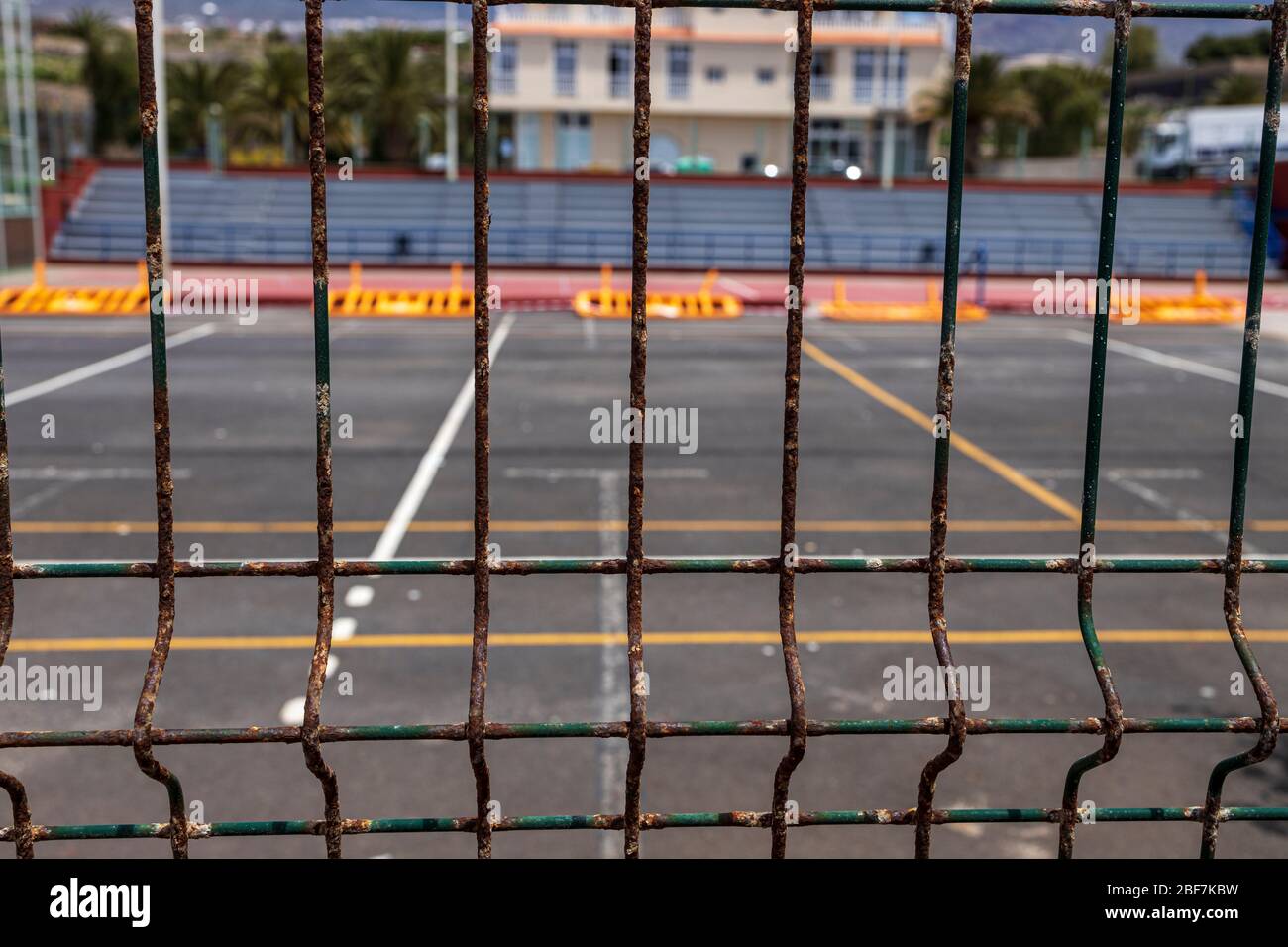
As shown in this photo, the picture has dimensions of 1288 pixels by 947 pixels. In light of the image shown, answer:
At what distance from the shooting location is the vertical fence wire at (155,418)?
90.1 inches

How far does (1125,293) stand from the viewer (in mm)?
34438

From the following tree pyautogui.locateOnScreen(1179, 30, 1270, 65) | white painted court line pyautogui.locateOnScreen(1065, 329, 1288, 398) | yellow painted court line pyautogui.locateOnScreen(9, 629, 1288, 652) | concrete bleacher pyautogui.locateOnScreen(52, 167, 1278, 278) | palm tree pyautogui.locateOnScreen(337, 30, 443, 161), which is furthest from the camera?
tree pyautogui.locateOnScreen(1179, 30, 1270, 65)

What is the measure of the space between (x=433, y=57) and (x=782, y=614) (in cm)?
7546

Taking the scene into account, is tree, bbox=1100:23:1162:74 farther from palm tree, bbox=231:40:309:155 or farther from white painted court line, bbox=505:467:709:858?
white painted court line, bbox=505:467:709:858

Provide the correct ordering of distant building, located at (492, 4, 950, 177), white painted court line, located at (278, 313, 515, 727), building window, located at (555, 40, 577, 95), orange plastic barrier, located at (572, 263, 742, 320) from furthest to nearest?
building window, located at (555, 40, 577, 95) < distant building, located at (492, 4, 950, 177) < orange plastic barrier, located at (572, 263, 742, 320) < white painted court line, located at (278, 313, 515, 727)

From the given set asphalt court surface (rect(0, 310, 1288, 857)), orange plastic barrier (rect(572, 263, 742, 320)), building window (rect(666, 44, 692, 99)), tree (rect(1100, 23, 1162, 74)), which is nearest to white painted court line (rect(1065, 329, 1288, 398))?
asphalt court surface (rect(0, 310, 1288, 857))

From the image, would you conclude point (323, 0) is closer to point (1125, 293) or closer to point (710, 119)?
point (1125, 293)

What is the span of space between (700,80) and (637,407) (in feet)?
212

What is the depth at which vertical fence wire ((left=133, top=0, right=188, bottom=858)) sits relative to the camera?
229 centimetres

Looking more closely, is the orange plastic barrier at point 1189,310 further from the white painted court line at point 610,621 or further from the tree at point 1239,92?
the tree at point 1239,92

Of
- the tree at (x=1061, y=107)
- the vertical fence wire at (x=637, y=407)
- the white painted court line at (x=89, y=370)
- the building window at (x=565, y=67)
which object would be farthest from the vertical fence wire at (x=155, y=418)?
the tree at (x=1061, y=107)

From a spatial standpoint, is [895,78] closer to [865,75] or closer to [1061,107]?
[865,75]

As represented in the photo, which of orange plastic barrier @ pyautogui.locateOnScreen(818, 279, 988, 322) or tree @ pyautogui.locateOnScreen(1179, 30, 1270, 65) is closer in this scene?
orange plastic barrier @ pyautogui.locateOnScreen(818, 279, 988, 322)

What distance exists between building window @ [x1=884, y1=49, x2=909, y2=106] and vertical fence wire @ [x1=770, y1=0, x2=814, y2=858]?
211 ft
